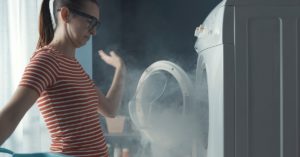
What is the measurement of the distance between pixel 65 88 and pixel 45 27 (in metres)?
0.25

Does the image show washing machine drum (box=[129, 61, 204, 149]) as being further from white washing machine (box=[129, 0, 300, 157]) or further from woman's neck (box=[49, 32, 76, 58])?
woman's neck (box=[49, 32, 76, 58])

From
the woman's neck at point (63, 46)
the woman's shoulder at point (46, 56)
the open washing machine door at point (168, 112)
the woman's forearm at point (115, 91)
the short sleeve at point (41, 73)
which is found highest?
the woman's neck at point (63, 46)

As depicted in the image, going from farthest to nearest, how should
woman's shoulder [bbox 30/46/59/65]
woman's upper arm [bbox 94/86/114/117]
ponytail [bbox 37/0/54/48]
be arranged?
woman's upper arm [bbox 94/86/114/117] → ponytail [bbox 37/0/54/48] → woman's shoulder [bbox 30/46/59/65]

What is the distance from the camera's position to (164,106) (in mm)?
2719

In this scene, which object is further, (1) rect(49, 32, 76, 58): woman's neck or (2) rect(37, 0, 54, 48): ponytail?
(2) rect(37, 0, 54, 48): ponytail

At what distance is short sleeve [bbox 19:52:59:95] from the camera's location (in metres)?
1.01

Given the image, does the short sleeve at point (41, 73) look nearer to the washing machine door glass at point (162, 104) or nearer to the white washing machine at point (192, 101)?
the white washing machine at point (192, 101)

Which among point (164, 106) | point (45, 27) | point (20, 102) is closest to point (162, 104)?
point (164, 106)

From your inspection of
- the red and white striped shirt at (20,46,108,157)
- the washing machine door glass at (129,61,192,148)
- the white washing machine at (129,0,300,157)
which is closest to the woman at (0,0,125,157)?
the red and white striped shirt at (20,46,108,157)

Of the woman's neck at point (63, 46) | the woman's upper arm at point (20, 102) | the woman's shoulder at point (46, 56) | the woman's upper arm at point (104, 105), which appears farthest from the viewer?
the woman's upper arm at point (104, 105)

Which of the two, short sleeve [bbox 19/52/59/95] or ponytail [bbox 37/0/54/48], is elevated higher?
ponytail [bbox 37/0/54/48]

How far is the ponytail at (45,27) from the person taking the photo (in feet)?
4.20

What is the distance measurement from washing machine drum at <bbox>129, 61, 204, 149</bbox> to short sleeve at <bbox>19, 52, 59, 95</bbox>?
1.11 meters
